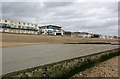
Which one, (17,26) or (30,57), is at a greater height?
(17,26)

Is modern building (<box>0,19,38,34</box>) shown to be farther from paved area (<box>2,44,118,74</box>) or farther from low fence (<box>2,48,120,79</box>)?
low fence (<box>2,48,120,79</box>)

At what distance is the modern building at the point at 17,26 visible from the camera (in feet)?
252

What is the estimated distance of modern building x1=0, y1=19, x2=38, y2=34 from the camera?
7680 centimetres

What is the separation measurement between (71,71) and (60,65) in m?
1.37

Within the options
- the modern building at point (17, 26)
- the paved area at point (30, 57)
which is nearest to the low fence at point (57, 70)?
the paved area at point (30, 57)

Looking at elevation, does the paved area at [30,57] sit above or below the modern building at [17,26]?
below

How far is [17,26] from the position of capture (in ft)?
284

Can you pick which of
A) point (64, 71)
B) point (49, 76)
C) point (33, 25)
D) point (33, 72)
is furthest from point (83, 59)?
point (33, 25)

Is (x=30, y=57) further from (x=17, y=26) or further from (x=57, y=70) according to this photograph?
(x=17, y=26)

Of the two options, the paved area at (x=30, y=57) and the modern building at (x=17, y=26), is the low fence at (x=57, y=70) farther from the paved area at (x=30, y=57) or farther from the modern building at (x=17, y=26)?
the modern building at (x=17, y=26)

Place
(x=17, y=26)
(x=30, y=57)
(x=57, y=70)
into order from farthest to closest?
(x=17, y=26), (x=30, y=57), (x=57, y=70)

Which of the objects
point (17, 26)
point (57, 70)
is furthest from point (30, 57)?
point (17, 26)

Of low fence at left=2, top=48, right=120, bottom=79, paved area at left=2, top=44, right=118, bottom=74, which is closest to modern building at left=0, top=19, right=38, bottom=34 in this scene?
paved area at left=2, top=44, right=118, bottom=74

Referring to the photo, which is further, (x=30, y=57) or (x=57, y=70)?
(x=30, y=57)
